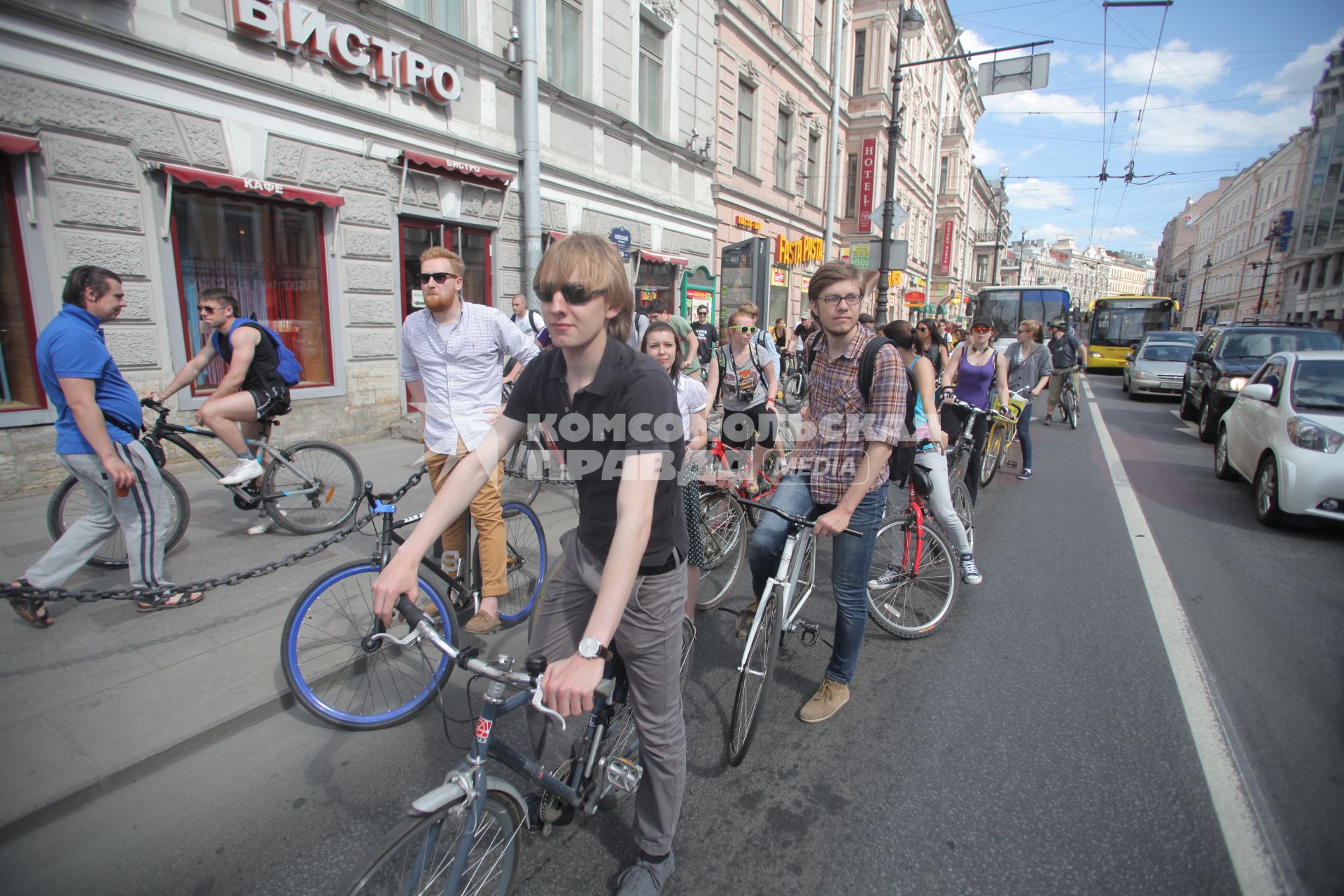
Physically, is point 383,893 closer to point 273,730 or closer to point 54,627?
point 273,730

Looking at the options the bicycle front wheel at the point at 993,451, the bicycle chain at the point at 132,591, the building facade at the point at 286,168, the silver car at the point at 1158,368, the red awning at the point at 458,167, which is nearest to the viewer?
the bicycle chain at the point at 132,591

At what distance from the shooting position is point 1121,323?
84.8 ft

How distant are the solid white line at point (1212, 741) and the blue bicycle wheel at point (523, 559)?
3.41 meters

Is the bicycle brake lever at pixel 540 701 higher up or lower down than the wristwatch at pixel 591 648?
lower down

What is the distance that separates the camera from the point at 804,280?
73.7 feet

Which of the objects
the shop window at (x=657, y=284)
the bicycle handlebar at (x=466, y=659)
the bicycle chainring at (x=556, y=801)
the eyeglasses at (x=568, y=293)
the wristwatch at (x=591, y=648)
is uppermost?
the shop window at (x=657, y=284)

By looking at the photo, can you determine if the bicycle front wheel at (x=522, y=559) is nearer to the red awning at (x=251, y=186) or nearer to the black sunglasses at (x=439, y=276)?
the black sunglasses at (x=439, y=276)

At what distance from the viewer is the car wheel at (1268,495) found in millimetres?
5953

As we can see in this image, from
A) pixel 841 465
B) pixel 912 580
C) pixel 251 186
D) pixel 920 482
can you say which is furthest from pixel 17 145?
pixel 912 580

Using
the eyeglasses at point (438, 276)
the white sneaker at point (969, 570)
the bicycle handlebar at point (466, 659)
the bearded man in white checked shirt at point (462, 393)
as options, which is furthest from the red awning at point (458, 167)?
the bicycle handlebar at point (466, 659)

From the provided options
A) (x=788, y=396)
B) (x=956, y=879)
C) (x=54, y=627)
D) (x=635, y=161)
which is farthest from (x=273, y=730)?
(x=788, y=396)

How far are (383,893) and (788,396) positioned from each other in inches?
571

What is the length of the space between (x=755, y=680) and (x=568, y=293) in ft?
6.07

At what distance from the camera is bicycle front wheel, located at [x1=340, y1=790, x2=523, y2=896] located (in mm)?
1519
